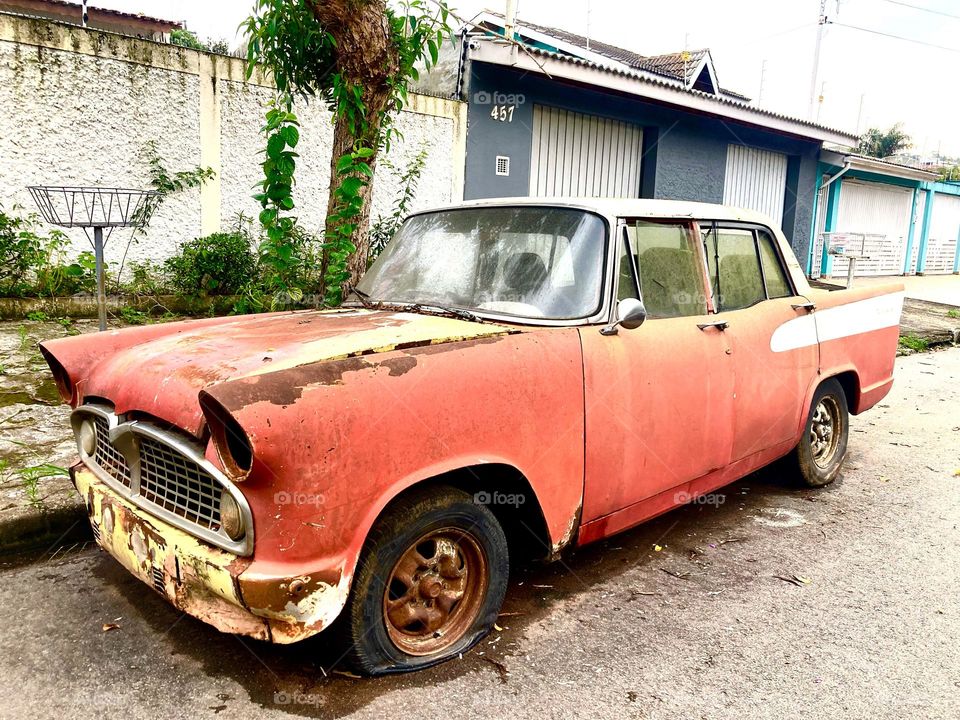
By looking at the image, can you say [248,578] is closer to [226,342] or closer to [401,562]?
[401,562]

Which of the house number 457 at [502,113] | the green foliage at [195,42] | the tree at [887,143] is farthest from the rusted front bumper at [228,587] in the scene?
the tree at [887,143]

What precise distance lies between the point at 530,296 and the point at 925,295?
15161 millimetres

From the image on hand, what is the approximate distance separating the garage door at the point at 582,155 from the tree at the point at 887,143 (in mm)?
35053

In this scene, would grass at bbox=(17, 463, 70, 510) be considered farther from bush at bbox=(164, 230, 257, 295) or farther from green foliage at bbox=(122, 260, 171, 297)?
bush at bbox=(164, 230, 257, 295)

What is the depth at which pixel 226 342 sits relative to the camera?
286 cm

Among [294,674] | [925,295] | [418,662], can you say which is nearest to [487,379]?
[418,662]

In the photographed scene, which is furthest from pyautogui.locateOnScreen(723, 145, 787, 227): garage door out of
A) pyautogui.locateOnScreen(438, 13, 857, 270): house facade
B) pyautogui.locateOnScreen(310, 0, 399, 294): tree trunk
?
pyautogui.locateOnScreen(310, 0, 399, 294): tree trunk

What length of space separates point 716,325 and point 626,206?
734 mm

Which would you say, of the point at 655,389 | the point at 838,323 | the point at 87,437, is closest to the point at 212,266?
the point at 87,437

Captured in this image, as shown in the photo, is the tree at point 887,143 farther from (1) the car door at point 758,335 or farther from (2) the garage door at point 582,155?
(1) the car door at point 758,335

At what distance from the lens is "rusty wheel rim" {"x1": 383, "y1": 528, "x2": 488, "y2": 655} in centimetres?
255

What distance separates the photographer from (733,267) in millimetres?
3930

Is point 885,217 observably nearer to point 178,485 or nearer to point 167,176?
point 167,176

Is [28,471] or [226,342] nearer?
[226,342]
